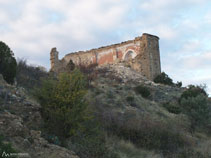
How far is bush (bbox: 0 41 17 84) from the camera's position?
1483 cm

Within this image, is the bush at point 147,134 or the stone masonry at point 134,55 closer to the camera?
the bush at point 147,134

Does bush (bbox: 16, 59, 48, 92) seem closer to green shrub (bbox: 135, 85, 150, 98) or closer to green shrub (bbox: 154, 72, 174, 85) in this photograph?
green shrub (bbox: 135, 85, 150, 98)

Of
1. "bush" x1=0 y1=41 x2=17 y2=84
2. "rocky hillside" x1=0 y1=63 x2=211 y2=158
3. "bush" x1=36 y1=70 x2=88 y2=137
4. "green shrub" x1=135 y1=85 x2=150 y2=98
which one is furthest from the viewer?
"green shrub" x1=135 y1=85 x2=150 y2=98

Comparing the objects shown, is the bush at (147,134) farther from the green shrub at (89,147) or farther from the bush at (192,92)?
the bush at (192,92)

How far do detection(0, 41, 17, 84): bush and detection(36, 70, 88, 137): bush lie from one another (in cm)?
450

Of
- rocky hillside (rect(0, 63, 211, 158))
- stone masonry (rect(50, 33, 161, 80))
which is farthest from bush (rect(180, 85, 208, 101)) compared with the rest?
stone masonry (rect(50, 33, 161, 80))

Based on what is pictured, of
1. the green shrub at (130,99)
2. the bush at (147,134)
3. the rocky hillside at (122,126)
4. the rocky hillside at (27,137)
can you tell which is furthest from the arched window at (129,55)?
the rocky hillside at (27,137)

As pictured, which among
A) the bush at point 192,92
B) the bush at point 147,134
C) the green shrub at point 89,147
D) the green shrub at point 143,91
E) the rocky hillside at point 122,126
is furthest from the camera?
the bush at point 192,92

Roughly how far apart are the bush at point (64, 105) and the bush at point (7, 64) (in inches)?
177

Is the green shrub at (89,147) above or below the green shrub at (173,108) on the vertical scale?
below

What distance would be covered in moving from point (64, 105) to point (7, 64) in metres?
6.23

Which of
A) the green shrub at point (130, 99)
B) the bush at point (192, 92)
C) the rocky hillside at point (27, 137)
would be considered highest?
the bush at point (192, 92)

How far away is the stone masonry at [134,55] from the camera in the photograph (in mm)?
31531

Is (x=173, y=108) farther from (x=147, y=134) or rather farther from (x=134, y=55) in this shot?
(x=134, y=55)
